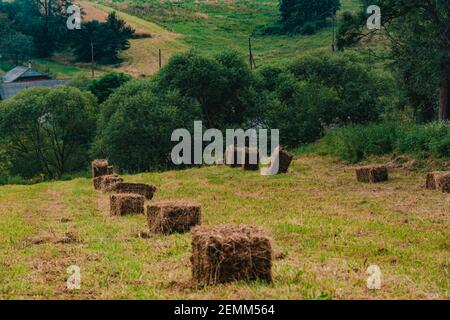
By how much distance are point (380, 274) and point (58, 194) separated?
21.8m

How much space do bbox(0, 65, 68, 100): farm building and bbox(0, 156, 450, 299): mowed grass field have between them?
6863 cm

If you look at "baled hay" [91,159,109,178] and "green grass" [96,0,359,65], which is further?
"green grass" [96,0,359,65]

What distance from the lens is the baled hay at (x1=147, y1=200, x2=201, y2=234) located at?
15.5 m

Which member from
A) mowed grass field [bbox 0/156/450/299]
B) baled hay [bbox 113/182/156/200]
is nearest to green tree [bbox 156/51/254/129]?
mowed grass field [bbox 0/156/450/299]

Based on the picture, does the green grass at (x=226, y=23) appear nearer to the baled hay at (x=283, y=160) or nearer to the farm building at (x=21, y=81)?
the farm building at (x=21, y=81)

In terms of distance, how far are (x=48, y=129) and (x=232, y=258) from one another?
65425 millimetres

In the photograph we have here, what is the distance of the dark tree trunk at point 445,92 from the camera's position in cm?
3444

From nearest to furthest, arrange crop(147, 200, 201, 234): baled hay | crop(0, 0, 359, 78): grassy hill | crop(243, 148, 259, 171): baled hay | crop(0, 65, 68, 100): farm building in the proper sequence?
1. crop(147, 200, 201, 234): baled hay
2. crop(243, 148, 259, 171): baled hay
3. crop(0, 65, 68, 100): farm building
4. crop(0, 0, 359, 78): grassy hill

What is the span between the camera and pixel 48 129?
7250 cm

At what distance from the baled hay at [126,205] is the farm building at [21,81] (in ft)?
242

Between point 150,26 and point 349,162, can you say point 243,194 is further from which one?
point 150,26

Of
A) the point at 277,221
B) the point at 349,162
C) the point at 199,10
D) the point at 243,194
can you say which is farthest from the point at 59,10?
the point at 277,221

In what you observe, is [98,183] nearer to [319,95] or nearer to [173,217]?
[173,217]

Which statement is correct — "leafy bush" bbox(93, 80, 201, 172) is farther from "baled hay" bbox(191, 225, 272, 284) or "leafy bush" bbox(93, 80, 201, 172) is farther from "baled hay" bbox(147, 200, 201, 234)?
"baled hay" bbox(191, 225, 272, 284)
